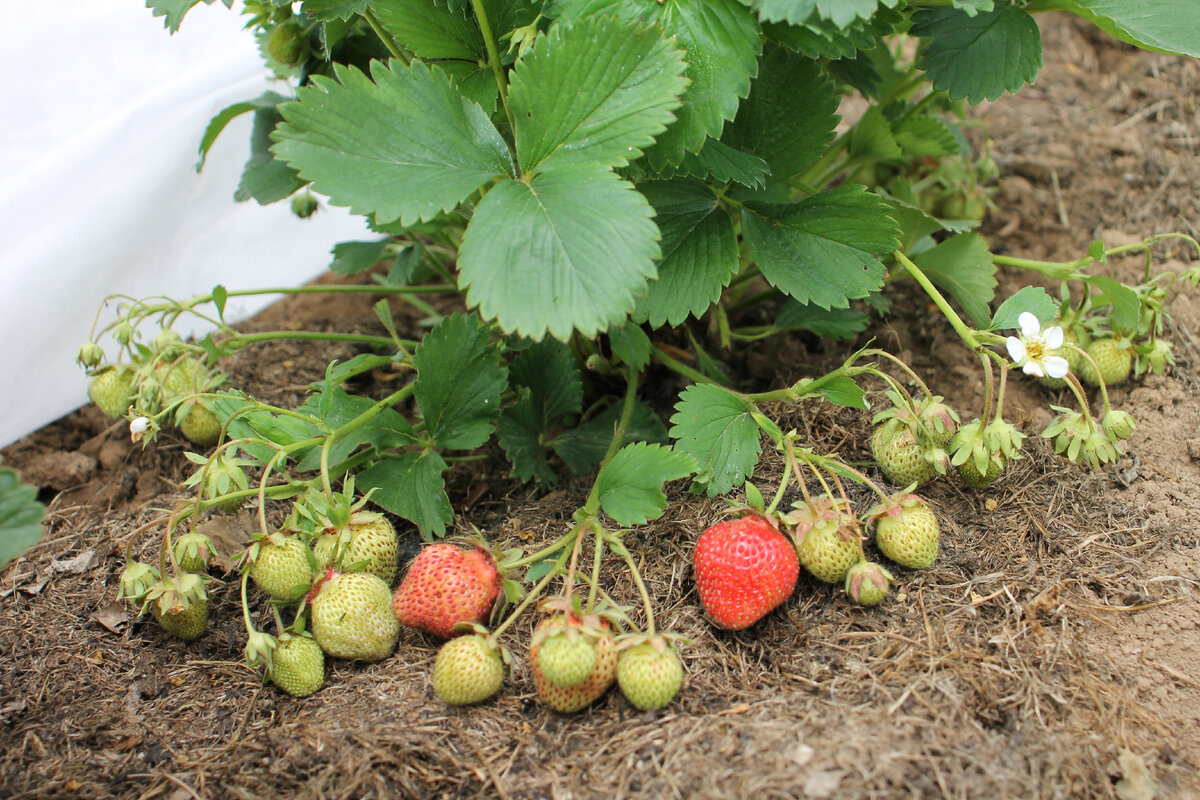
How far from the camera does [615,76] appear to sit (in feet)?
3.85

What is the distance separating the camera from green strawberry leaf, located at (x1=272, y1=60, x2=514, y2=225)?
1169mm

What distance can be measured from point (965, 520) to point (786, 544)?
1.15ft

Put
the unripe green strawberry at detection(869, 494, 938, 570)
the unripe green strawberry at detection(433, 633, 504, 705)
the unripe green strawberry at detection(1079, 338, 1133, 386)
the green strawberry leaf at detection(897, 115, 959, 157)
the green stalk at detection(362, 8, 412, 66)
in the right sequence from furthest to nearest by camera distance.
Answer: the green strawberry leaf at detection(897, 115, 959, 157)
the unripe green strawberry at detection(1079, 338, 1133, 386)
the green stalk at detection(362, 8, 412, 66)
the unripe green strawberry at detection(869, 494, 938, 570)
the unripe green strawberry at detection(433, 633, 504, 705)

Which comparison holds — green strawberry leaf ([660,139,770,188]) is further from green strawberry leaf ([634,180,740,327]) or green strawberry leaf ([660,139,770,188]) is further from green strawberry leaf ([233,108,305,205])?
green strawberry leaf ([233,108,305,205])

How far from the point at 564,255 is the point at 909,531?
23.4 inches

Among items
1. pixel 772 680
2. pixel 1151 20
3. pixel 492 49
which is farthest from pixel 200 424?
pixel 1151 20

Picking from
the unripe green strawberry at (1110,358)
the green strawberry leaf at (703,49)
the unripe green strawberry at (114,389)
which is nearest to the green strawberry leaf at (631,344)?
the green strawberry leaf at (703,49)

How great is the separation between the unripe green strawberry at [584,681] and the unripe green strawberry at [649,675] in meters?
0.02

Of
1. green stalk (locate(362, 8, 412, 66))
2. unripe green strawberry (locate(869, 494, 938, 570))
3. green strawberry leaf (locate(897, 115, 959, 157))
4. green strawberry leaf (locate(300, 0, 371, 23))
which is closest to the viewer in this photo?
unripe green strawberry (locate(869, 494, 938, 570))

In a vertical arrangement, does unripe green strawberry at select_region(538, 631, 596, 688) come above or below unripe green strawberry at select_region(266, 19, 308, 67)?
below

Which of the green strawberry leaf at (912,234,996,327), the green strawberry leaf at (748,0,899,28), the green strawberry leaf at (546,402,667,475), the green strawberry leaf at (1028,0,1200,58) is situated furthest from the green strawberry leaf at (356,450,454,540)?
the green strawberry leaf at (1028,0,1200,58)

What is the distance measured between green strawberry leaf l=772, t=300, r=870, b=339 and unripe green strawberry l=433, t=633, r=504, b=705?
33.1 inches

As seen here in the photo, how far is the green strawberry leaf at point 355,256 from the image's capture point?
179 cm

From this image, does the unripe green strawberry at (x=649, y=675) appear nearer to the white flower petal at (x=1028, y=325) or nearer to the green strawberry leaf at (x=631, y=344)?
the green strawberry leaf at (x=631, y=344)
